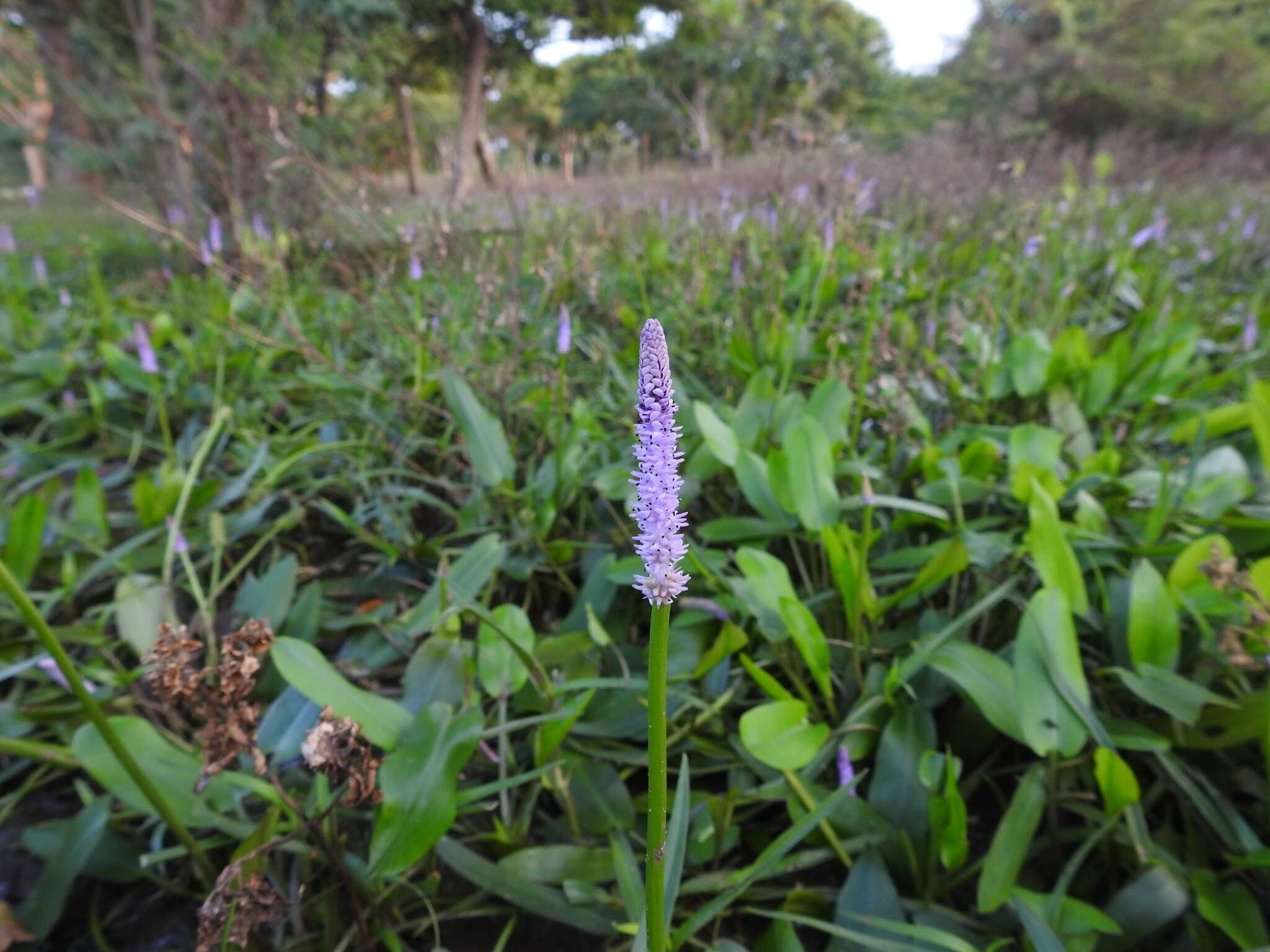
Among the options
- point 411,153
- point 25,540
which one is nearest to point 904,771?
point 25,540

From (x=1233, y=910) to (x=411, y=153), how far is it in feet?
35.2

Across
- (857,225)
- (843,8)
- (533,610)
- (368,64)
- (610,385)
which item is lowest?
(533,610)

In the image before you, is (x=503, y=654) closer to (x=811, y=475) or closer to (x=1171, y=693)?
(x=811, y=475)

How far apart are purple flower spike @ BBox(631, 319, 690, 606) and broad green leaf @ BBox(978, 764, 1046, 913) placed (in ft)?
2.23

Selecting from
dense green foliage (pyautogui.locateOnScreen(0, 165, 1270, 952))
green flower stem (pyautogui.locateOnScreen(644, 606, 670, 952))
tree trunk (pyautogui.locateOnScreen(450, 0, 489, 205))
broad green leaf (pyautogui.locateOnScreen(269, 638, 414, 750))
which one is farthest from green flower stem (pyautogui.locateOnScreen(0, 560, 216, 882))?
tree trunk (pyautogui.locateOnScreen(450, 0, 489, 205))

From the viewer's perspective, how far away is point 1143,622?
0.99 metres

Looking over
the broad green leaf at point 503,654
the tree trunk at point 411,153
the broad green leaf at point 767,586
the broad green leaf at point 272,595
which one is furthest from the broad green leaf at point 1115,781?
the tree trunk at point 411,153

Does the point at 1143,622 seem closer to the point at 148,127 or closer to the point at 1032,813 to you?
the point at 1032,813

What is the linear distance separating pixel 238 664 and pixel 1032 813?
929 millimetres

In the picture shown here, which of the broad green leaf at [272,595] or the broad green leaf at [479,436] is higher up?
the broad green leaf at [479,436]

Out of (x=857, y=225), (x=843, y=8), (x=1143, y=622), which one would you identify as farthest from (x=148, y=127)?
(x=843, y=8)

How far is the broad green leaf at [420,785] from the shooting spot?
789mm

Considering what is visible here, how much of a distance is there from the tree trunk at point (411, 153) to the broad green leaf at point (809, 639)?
548 cm

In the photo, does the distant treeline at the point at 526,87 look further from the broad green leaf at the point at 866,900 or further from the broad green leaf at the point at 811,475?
the broad green leaf at the point at 866,900
